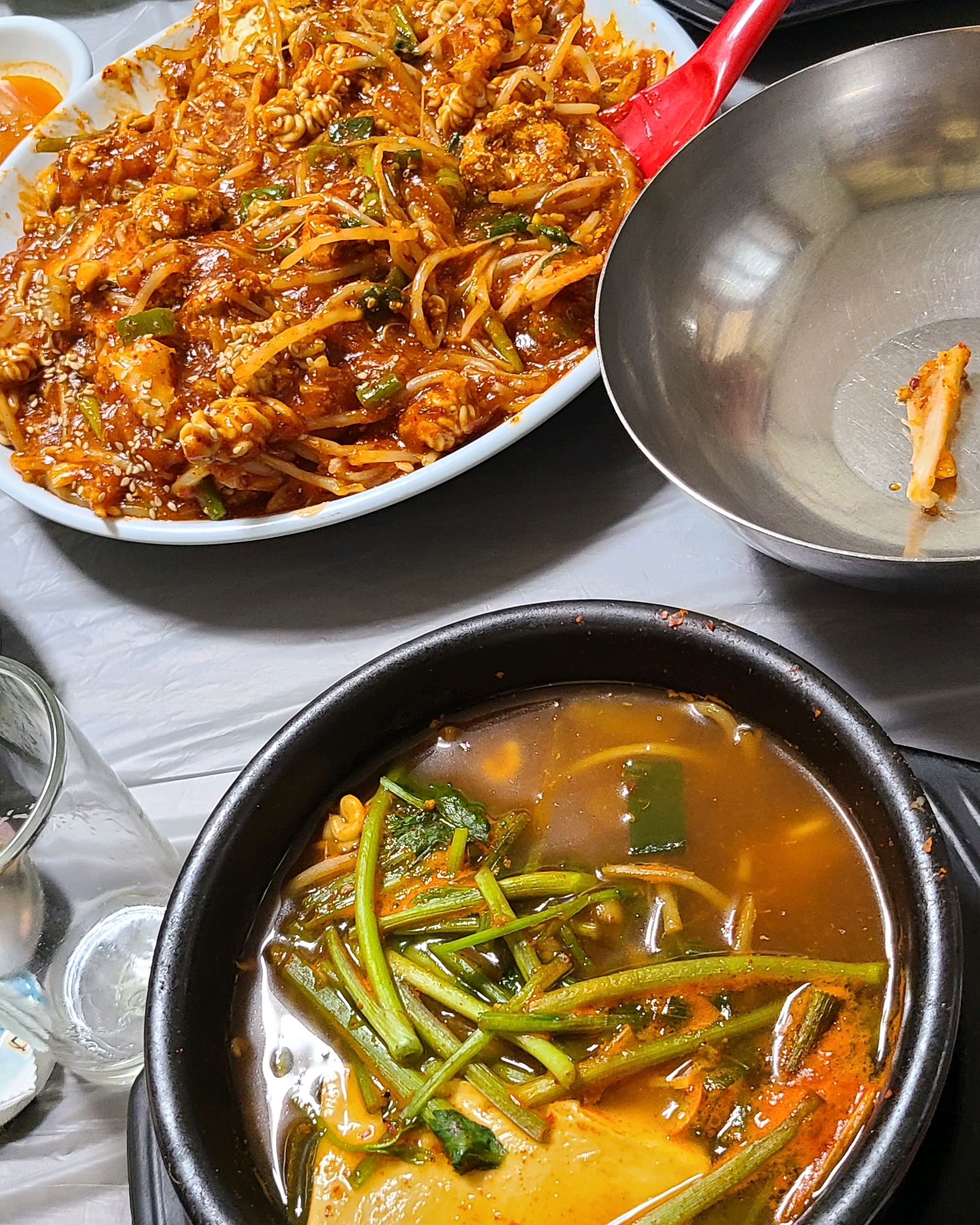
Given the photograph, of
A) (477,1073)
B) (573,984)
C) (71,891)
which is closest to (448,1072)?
(477,1073)

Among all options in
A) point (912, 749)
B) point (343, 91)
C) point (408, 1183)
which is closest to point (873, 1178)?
point (408, 1183)

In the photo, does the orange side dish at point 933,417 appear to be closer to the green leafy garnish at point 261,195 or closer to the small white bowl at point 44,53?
the green leafy garnish at point 261,195

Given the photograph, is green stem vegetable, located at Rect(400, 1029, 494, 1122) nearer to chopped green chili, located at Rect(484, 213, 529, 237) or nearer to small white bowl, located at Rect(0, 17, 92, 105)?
chopped green chili, located at Rect(484, 213, 529, 237)

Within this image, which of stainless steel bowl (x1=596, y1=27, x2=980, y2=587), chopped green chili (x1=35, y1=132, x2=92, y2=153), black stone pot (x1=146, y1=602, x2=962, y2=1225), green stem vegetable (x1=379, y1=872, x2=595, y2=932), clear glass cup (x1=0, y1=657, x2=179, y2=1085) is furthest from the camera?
chopped green chili (x1=35, y1=132, x2=92, y2=153)

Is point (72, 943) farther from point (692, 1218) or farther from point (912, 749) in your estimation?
point (912, 749)

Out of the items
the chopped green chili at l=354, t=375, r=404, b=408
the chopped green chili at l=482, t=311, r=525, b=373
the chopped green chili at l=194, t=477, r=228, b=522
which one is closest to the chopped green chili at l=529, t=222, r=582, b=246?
the chopped green chili at l=482, t=311, r=525, b=373

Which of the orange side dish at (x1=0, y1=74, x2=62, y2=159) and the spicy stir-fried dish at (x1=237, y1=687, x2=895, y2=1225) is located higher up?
the orange side dish at (x1=0, y1=74, x2=62, y2=159)

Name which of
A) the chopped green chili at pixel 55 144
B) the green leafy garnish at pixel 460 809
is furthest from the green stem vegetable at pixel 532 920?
the chopped green chili at pixel 55 144
